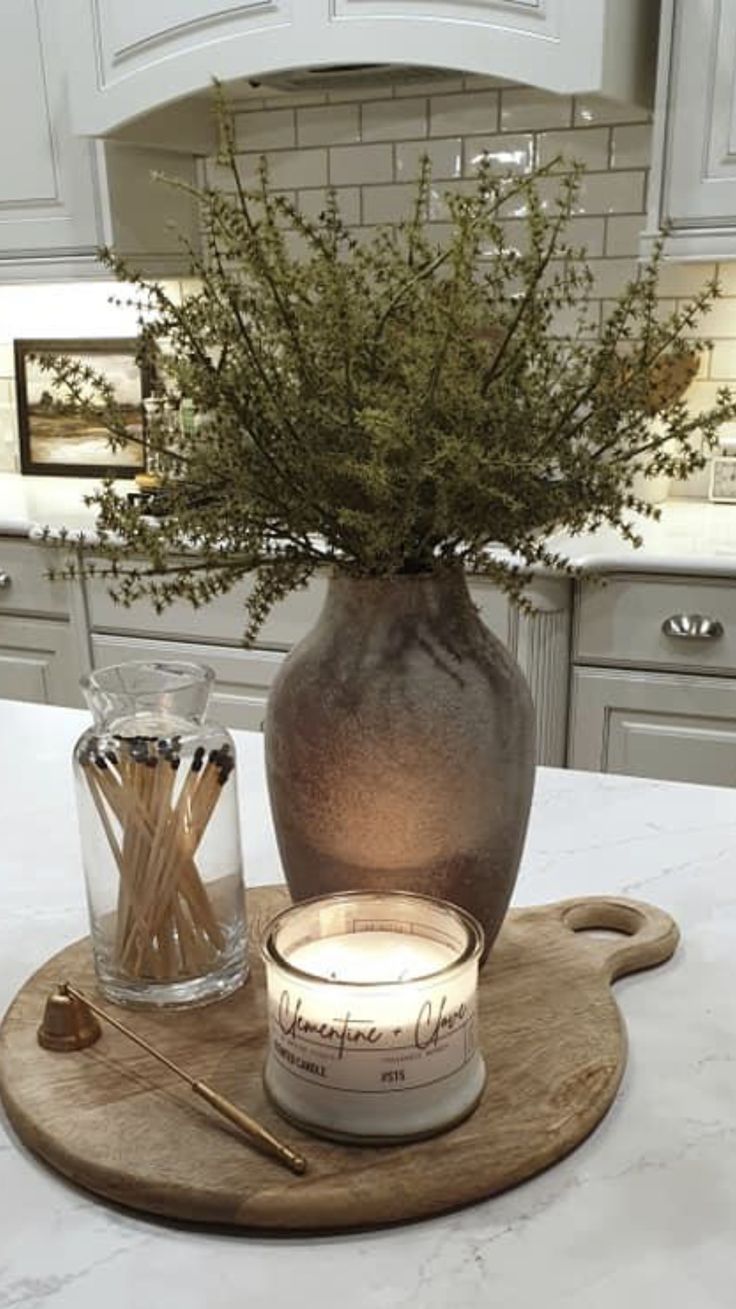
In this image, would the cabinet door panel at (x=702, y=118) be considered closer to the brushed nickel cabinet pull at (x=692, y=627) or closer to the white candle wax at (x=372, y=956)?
the brushed nickel cabinet pull at (x=692, y=627)

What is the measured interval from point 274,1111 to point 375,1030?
3.8 inches

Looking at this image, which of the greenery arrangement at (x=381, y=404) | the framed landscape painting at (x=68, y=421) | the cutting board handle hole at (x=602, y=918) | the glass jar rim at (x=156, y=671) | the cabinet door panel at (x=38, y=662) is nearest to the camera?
the greenery arrangement at (x=381, y=404)

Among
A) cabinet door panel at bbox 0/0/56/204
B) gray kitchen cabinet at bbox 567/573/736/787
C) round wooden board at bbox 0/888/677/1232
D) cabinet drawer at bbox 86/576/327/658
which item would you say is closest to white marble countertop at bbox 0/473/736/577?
gray kitchen cabinet at bbox 567/573/736/787

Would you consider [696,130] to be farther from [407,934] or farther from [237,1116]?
[237,1116]

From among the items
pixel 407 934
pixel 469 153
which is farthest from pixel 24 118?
pixel 407 934

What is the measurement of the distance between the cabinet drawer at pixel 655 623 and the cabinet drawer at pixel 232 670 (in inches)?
25.6

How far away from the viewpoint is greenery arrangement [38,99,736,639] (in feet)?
2.17

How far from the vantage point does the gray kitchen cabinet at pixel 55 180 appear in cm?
251

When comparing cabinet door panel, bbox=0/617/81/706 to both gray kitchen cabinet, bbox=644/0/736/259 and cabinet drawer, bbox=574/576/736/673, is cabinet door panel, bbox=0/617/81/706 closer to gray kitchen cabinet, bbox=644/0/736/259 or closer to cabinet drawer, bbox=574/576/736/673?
cabinet drawer, bbox=574/576/736/673

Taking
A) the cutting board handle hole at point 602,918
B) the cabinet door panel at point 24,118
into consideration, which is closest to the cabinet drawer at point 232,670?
the cabinet door panel at point 24,118

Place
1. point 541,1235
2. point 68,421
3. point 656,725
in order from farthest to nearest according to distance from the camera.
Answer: point 68,421 → point 656,725 → point 541,1235

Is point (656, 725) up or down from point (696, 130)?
down

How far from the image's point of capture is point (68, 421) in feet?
10.1

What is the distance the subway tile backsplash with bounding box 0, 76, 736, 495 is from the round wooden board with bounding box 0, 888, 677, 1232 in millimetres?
1860
